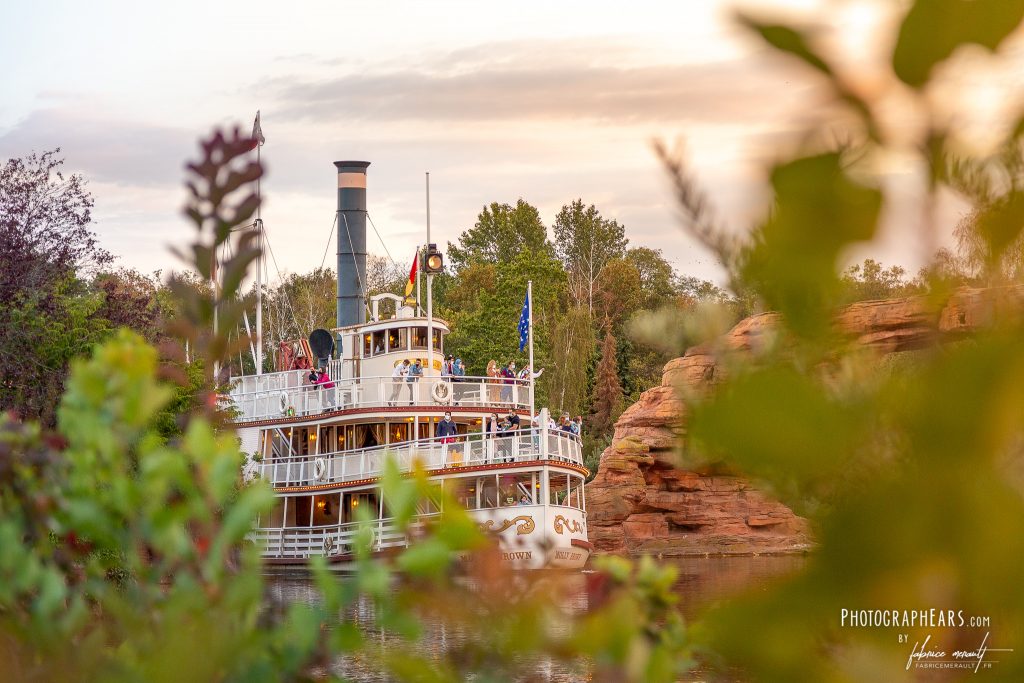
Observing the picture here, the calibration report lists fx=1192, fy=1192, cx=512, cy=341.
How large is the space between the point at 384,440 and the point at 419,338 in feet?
8.52

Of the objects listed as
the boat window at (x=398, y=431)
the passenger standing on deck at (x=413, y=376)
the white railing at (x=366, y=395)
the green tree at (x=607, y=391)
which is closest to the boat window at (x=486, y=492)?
the white railing at (x=366, y=395)

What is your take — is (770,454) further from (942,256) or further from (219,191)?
(219,191)

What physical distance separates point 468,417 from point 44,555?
2660 centimetres

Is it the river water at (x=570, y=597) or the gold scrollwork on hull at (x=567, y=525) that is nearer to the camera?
the river water at (x=570, y=597)

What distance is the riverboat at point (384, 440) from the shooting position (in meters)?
25.2

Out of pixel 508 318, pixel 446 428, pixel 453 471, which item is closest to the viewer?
pixel 453 471

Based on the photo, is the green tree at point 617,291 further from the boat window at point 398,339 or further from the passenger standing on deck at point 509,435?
the passenger standing on deck at point 509,435

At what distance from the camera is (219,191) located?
144 centimetres

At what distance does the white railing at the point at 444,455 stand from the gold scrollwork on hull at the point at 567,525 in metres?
1.29

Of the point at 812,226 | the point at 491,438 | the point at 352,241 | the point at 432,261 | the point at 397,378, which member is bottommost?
the point at 812,226

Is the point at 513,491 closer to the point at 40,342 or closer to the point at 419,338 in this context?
the point at 419,338

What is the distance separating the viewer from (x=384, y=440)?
27.8 meters

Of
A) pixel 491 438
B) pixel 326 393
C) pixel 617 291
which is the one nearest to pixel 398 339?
pixel 326 393

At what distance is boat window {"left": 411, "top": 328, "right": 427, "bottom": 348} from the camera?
28359mm
